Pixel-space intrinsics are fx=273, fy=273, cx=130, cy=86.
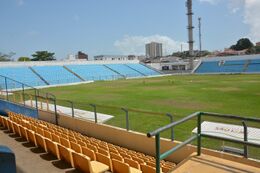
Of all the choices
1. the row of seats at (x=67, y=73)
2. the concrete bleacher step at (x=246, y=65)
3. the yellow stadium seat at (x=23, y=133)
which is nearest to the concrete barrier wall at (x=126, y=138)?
the yellow stadium seat at (x=23, y=133)

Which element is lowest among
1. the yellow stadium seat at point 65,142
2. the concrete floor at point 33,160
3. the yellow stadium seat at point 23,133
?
the concrete floor at point 33,160

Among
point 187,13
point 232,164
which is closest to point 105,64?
point 187,13

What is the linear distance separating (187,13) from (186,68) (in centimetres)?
1690

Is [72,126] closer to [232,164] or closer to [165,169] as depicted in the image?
[165,169]

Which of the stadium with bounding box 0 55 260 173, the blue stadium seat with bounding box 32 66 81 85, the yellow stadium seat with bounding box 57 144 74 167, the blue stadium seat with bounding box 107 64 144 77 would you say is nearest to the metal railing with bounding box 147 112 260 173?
the stadium with bounding box 0 55 260 173

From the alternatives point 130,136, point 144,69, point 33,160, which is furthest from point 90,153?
point 144,69

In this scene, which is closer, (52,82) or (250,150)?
(250,150)

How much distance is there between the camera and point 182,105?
2120cm

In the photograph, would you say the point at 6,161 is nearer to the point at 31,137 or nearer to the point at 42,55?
Result: the point at 31,137

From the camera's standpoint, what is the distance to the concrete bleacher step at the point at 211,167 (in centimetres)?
416

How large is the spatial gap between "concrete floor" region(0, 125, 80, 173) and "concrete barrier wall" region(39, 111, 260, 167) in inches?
164

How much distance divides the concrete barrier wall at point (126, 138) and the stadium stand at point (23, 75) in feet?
114

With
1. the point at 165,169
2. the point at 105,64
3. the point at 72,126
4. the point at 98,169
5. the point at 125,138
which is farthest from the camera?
the point at 105,64

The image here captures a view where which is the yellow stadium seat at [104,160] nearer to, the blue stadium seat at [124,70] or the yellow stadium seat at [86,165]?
the yellow stadium seat at [86,165]
